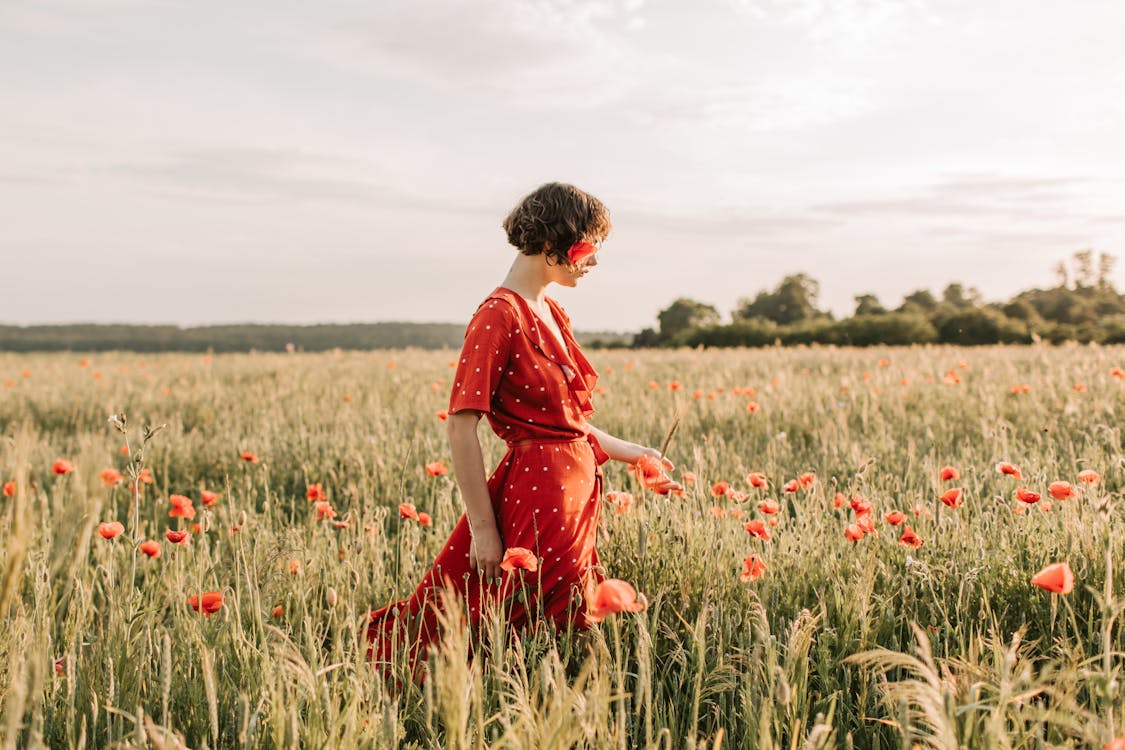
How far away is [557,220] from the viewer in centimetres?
254

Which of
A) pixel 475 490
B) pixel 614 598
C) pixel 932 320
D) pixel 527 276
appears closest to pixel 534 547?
pixel 475 490

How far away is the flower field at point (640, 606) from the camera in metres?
1.47

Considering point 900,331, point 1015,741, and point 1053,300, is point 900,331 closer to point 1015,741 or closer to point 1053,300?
point 1053,300

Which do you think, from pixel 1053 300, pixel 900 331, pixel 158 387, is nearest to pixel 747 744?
pixel 158 387

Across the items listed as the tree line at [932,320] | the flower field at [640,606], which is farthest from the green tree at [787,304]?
the flower field at [640,606]

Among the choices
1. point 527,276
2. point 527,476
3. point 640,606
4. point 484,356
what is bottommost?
point 640,606

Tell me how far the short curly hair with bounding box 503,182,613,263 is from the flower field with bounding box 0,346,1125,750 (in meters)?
0.81

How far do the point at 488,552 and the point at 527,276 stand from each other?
0.89 meters

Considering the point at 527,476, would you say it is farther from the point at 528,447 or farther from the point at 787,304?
the point at 787,304

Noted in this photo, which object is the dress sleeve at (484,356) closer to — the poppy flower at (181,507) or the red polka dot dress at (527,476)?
the red polka dot dress at (527,476)

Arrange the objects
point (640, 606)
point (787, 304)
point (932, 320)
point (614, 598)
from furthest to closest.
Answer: point (787, 304), point (932, 320), point (640, 606), point (614, 598)

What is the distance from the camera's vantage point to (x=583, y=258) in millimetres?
2580

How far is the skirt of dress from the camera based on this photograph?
97.2 inches

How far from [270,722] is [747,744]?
1072 mm
